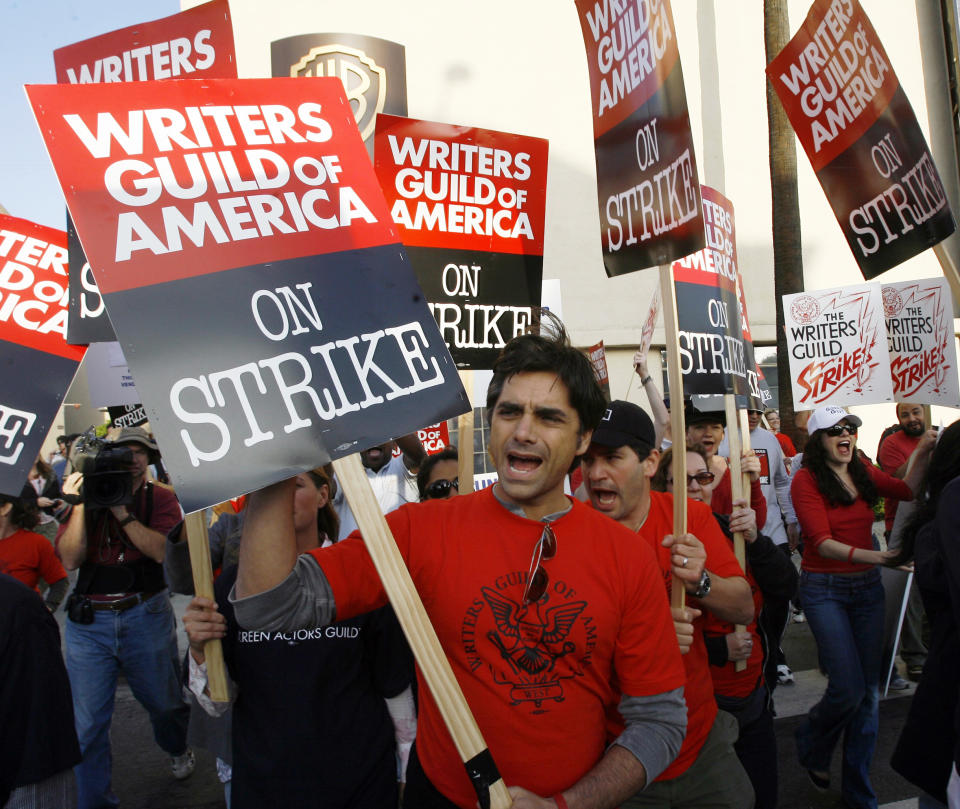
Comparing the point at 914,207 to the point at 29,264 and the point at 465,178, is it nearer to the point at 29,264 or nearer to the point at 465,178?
the point at 465,178

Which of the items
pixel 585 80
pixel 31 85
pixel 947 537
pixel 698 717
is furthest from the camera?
pixel 585 80

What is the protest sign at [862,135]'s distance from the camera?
145 inches

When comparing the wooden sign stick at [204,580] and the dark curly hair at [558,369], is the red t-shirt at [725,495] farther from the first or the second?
the wooden sign stick at [204,580]

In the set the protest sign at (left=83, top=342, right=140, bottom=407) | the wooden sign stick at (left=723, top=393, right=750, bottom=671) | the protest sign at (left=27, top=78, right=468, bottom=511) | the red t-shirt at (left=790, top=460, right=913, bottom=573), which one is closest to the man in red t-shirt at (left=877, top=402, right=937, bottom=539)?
the red t-shirt at (left=790, top=460, right=913, bottom=573)

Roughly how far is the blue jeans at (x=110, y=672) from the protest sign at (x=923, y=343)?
181 inches

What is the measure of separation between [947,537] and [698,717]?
94 centimetres

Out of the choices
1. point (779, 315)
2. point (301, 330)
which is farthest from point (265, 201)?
point (779, 315)

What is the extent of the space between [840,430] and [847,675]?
54.2 inches

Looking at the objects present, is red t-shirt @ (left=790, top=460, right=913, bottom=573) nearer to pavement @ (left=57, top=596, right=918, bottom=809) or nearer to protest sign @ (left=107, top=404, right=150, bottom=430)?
pavement @ (left=57, top=596, right=918, bottom=809)

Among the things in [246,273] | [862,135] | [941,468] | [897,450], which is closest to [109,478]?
[246,273]

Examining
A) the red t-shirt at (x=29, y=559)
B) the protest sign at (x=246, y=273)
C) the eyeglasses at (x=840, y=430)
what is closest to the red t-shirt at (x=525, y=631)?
the protest sign at (x=246, y=273)

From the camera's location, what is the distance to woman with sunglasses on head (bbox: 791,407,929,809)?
13.4 feet

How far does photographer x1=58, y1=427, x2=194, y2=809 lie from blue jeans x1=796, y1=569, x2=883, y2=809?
11.4ft

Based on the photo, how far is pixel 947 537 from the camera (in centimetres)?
215
